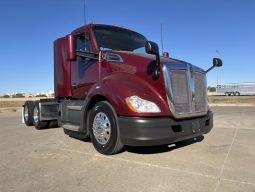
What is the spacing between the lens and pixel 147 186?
3566mm

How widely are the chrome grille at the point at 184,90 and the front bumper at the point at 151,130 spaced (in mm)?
206

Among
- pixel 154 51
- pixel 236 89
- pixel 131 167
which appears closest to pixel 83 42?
pixel 154 51

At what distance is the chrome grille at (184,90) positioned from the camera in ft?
15.4

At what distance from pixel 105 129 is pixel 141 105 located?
3.12 ft

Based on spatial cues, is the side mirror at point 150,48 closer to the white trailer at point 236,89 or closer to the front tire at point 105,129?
the front tire at point 105,129

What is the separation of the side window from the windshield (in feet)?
0.79

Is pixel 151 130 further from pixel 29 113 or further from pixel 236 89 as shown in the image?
pixel 236 89

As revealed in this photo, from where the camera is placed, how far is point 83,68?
252 inches

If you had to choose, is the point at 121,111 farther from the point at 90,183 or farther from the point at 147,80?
the point at 90,183

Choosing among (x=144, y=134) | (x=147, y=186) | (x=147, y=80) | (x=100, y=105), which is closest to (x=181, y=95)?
(x=147, y=80)

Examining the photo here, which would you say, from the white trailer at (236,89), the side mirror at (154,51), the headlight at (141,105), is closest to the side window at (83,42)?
the side mirror at (154,51)

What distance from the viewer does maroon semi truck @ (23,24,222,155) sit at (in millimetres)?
4547

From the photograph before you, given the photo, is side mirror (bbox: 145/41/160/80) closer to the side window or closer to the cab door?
the cab door

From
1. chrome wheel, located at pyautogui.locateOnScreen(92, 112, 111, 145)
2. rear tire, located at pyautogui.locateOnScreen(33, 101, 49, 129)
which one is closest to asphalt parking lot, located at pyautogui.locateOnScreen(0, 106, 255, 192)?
chrome wheel, located at pyautogui.locateOnScreen(92, 112, 111, 145)
